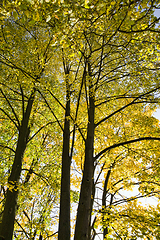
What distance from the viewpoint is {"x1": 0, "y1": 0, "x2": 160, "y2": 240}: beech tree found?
10.5 feet

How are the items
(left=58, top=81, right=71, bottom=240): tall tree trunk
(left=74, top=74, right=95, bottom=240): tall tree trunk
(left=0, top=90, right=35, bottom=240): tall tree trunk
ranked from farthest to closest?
(left=0, top=90, right=35, bottom=240): tall tree trunk, (left=58, top=81, right=71, bottom=240): tall tree trunk, (left=74, top=74, right=95, bottom=240): tall tree trunk

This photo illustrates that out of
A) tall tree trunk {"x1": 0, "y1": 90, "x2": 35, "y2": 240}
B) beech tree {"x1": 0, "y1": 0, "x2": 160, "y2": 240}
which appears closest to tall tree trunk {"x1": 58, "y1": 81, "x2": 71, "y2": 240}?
beech tree {"x1": 0, "y1": 0, "x2": 160, "y2": 240}

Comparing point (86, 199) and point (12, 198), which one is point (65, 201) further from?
point (12, 198)

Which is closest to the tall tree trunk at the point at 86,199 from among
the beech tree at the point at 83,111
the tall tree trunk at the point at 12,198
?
the beech tree at the point at 83,111

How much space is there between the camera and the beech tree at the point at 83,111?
10.5 ft

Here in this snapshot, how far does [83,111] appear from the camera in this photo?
22.8 feet

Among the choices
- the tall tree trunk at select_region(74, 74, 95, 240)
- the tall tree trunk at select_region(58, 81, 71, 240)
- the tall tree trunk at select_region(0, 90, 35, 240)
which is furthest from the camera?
the tall tree trunk at select_region(0, 90, 35, 240)

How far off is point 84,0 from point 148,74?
149 inches

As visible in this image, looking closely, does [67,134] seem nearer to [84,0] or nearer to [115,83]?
[115,83]

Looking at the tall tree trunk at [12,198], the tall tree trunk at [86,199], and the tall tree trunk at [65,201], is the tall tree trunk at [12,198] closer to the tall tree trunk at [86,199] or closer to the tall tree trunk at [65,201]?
the tall tree trunk at [65,201]

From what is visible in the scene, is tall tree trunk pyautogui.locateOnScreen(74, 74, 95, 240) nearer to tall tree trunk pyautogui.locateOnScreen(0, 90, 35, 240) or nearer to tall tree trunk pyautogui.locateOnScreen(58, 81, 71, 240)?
tall tree trunk pyautogui.locateOnScreen(58, 81, 71, 240)

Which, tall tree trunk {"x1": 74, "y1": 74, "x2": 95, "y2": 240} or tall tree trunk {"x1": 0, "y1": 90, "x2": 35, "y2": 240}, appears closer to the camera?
tall tree trunk {"x1": 74, "y1": 74, "x2": 95, "y2": 240}

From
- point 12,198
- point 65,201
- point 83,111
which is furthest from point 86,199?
point 83,111

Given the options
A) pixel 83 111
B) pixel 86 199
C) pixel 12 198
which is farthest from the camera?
pixel 83 111
